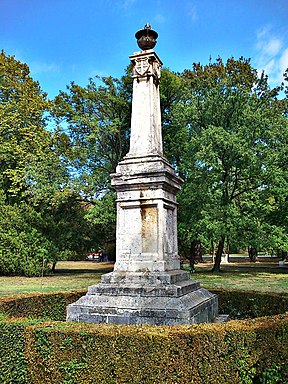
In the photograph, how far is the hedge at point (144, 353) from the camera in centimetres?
418

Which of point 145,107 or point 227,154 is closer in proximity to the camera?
point 145,107

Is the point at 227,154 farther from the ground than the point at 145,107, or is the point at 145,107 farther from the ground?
the point at 227,154

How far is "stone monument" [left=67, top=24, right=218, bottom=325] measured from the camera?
602 centimetres

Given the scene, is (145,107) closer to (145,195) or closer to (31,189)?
(145,195)

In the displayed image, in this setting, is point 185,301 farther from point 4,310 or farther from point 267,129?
point 267,129

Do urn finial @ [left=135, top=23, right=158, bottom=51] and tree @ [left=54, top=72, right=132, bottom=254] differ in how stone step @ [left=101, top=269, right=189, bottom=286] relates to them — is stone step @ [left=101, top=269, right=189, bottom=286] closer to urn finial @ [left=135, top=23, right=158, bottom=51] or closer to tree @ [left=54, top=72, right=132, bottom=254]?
urn finial @ [left=135, top=23, right=158, bottom=51]

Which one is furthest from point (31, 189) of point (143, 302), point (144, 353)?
point (144, 353)

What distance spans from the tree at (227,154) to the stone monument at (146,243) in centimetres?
1246

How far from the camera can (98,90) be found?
23.2 m

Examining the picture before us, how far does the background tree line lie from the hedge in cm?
1498

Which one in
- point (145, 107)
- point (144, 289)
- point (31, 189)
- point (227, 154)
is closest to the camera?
point (144, 289)

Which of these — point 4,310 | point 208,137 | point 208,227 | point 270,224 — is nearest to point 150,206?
point 4,310

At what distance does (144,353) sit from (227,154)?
17871 millimetres

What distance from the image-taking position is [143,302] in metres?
6.07
